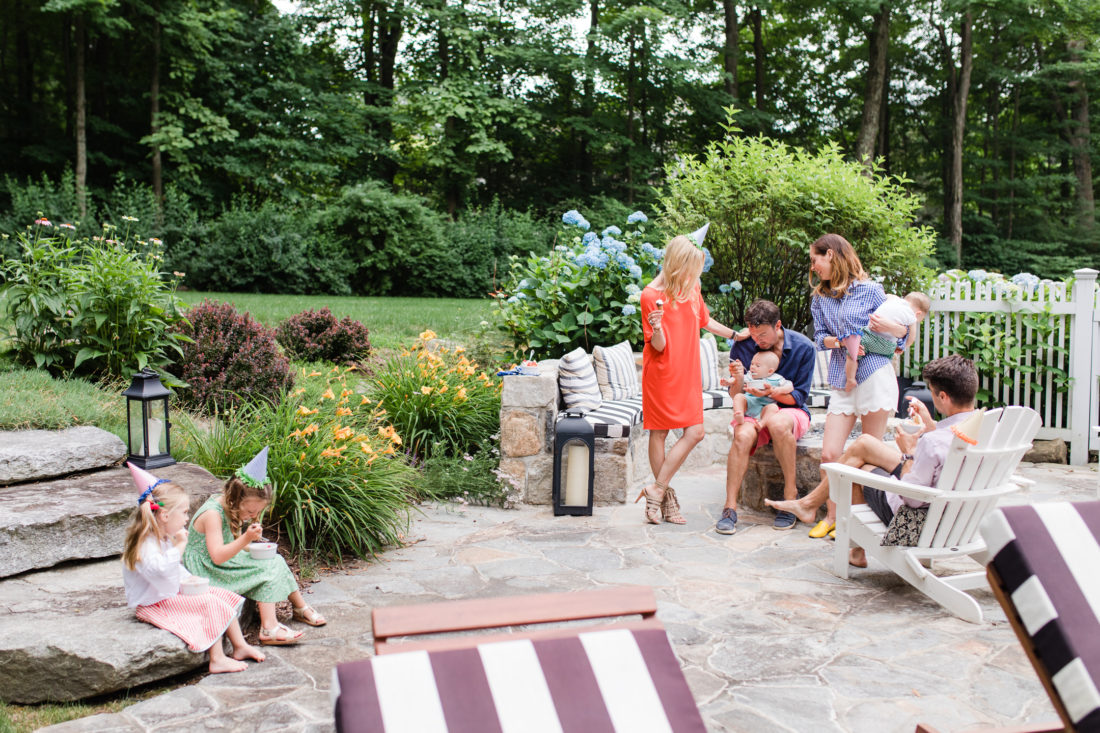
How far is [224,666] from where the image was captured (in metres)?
3.33

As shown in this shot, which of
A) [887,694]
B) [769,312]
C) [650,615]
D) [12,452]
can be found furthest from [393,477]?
[650,615]

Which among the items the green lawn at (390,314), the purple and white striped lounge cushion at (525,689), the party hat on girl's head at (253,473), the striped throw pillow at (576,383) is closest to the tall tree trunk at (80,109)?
the green lawn at (390,314)

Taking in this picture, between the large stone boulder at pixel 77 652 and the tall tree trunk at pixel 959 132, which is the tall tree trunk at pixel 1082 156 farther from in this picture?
the large stone boulder at pixel 77 652

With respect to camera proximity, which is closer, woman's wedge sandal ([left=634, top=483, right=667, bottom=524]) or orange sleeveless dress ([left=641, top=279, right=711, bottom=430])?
orange sleeveless dress ([left=641, top=279, right=711, bottom=430])

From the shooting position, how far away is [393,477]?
16.9 ft

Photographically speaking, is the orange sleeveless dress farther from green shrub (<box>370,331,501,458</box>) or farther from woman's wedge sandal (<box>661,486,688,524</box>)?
green shrub (<box>370,331,501,458</box>)

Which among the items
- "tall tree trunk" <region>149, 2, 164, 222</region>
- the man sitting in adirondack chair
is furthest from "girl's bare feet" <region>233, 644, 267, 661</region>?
"tall tree trunk" <region>149, 2, 164, 222</region>

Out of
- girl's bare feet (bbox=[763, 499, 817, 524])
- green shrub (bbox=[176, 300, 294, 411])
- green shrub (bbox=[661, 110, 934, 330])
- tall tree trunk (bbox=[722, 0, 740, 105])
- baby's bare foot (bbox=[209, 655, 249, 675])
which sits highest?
tall tree trunk (bbox=[722, 0, 740, 105])

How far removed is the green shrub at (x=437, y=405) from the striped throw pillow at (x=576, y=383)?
631 millimetres

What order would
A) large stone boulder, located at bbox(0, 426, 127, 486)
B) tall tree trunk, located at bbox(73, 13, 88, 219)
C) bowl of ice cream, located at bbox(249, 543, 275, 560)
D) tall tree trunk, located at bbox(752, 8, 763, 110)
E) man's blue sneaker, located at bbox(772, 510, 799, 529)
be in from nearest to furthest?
bowl of ice cream, located at bbox(249, 543, 275, 560), large stone boulder, located at bbox(0, 426, 127, 486), man's blue sneaker, located at bbox(772, 510, 799, 529), tall tree trunk, located at bbox(73, 13, 88, 219), tall tree trunk, located at bbox(752, 8, 763, 110)

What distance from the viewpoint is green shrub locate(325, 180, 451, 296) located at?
17.8m

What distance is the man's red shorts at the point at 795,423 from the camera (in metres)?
5.60

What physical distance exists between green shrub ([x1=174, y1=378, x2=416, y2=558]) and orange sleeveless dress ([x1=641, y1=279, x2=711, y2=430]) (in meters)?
1.75

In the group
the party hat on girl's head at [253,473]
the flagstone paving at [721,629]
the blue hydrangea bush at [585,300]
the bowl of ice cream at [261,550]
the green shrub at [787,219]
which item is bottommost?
the flagstone paving at [721,629]
